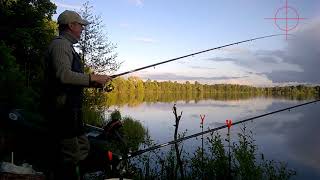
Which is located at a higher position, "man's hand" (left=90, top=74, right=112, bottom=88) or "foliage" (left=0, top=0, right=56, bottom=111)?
"foliage" (left=0, top=0, right=56, bottom=111)

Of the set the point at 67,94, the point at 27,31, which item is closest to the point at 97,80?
the point at 67,94

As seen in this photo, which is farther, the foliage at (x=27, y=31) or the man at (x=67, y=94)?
the foliage at (x=27, y=31)

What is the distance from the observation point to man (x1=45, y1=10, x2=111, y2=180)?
4324mm

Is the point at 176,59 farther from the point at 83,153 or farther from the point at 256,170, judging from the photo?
the point at 256,170

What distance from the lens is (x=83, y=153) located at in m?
4.66

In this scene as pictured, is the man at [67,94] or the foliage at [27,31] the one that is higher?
the foliage at [27,31]

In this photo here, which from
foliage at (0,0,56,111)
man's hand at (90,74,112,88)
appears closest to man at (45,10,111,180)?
man's hand at (90,74,112,88)

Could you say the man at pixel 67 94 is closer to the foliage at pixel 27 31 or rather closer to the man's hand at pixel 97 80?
the man's hand at pixel 97 80

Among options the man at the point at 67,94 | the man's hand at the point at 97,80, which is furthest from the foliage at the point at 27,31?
the man's hand at the point at 97,80

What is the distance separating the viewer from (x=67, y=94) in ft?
14.5

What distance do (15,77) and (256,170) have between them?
1342cm

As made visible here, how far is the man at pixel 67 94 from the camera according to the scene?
4.32 meters

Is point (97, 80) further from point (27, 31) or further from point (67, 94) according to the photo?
point (27, 31)

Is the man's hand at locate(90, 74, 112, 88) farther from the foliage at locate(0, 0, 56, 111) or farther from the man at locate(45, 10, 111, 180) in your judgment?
the foliage at locate(0, 0, 56, 111)
